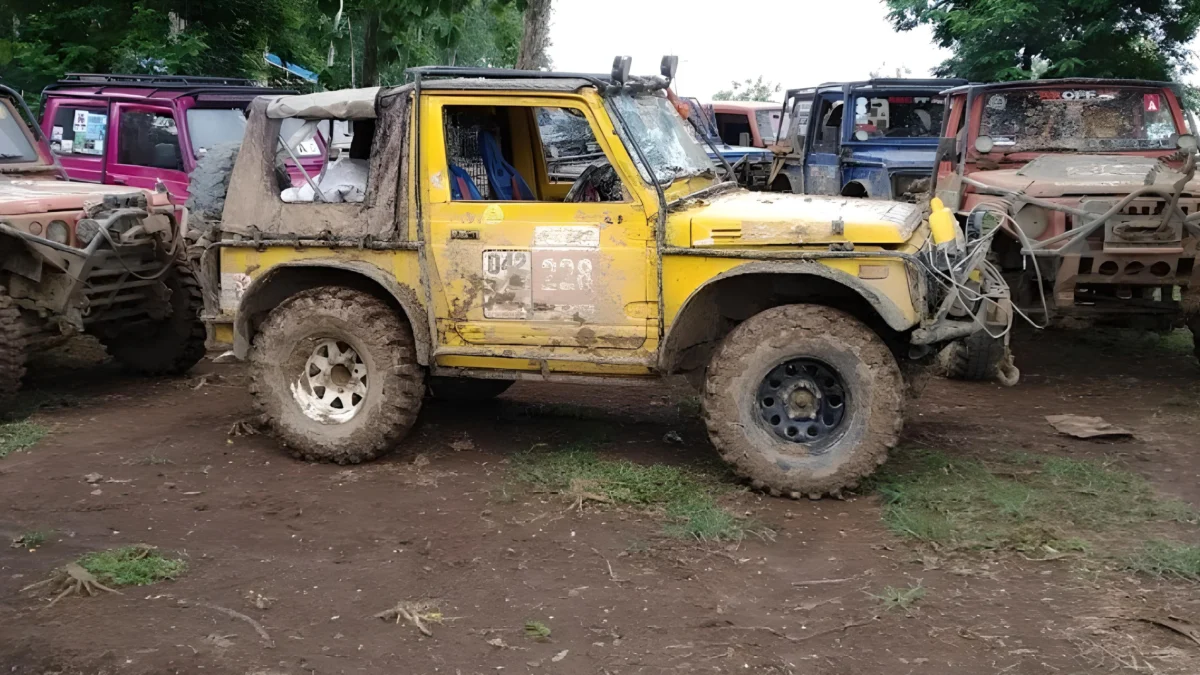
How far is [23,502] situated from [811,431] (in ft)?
12.2

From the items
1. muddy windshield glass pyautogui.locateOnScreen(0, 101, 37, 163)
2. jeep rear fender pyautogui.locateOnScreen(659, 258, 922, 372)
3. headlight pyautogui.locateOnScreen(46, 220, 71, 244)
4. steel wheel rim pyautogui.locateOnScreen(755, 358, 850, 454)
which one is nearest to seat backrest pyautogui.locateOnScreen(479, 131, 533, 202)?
jeep rear fender pyautogui.locateOnScreen(659, 258, 922, 372)

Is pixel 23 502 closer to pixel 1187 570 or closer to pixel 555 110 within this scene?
pixel 555 110

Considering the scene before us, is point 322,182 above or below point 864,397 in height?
above

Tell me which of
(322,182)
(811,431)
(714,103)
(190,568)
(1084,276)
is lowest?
(190,568)

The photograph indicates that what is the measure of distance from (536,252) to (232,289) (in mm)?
1727

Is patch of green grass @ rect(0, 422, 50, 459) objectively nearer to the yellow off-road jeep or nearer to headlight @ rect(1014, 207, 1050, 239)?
the yellow off-road jeep

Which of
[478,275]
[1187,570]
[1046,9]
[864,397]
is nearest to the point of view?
[1187,570]

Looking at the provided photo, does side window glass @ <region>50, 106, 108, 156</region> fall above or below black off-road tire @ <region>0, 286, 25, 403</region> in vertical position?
above

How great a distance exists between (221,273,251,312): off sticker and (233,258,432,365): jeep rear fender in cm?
9

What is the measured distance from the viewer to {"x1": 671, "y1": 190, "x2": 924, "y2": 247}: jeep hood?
554 centimetres

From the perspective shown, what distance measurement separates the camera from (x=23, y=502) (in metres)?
5.70

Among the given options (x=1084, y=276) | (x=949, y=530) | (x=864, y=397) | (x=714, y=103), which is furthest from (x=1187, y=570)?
(x=714, y=103)

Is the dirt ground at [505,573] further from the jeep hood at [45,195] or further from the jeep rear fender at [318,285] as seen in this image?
the jeep hood at [45,195]

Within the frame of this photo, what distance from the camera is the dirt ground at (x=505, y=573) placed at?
4.10m
